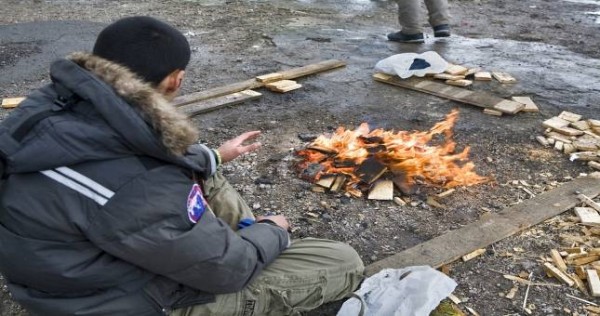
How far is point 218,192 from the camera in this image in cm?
296

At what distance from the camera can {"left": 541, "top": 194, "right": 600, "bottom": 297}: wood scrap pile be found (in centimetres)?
299

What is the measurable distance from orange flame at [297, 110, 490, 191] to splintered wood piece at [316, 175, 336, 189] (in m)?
0.04

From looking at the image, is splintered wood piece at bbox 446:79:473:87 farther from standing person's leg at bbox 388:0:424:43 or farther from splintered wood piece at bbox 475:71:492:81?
standing person's leg at bbox 388:0:424:43

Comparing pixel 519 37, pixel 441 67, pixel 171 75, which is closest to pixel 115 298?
pixel 171 75

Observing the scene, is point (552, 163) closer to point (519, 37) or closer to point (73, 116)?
point (73, 116)

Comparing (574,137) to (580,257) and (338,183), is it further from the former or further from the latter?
(338,183)

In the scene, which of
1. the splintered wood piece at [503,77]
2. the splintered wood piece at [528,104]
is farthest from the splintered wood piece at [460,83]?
the splintered wood piece at [528,104]

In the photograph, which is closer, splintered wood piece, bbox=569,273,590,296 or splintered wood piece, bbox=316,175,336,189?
splintered wood piece, bbox=569,273,590,296

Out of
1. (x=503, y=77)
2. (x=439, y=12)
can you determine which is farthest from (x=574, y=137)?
(x=439, y=12)

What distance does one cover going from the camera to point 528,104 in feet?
18.3

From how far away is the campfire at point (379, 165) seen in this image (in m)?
3.96

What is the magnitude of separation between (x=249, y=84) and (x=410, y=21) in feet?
11.0

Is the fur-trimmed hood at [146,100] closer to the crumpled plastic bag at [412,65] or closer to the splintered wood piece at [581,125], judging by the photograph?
the splintered wood piece at [581,125]

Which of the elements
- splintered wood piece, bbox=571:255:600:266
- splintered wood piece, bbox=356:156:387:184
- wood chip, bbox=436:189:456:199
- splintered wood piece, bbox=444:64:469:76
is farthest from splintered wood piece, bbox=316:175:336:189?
splintered wood piece, bbox=444:64:469:76
